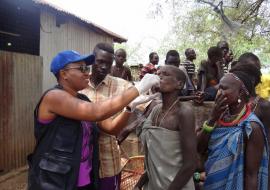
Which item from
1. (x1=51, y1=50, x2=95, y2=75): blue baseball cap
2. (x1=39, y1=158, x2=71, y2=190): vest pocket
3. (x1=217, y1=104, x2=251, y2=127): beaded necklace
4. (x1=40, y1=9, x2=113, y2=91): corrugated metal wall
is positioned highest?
(x1=40, y1=9, x2=113, y2=91): corrugated metal wall

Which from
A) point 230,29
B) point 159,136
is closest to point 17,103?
point 159,136

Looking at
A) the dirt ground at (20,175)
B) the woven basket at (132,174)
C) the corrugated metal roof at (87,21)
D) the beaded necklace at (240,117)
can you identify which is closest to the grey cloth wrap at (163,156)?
the beaded necklace at (240,117)

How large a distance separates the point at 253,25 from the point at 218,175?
1063 cm

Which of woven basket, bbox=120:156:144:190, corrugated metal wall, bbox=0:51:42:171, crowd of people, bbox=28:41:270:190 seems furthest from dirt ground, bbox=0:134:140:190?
crowd of people, bbox=28:41:270:190

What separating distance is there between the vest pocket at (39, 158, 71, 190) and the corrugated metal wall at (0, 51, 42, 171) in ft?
13.4

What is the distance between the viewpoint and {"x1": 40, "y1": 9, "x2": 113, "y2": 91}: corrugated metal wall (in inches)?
325

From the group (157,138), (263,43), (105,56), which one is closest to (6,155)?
(105,56)

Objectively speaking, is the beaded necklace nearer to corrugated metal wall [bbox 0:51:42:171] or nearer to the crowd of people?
the crowd of people

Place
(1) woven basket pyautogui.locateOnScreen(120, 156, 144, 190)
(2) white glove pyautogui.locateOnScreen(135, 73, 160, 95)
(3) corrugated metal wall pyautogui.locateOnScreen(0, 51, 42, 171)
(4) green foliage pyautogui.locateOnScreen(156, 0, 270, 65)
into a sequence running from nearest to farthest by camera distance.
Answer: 1. (2) white glove pyautogui.locateOnScreen(135, 73, 160, 95)
2. (1) woven basket pyautogui.locateOnScreen(120, 156, 144, 190)
3. (3) corrugated metal wall pyautogui.locateOnScreen(0, 51, 42, 171)
4. (4) green foliage pyautogui.locateOnScreen(156, 0, 270, 65)

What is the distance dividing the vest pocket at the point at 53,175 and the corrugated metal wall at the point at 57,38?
6203 mm

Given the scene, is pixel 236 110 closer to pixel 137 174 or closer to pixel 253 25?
pixel 137 174

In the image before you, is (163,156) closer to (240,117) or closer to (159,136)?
(159,136)

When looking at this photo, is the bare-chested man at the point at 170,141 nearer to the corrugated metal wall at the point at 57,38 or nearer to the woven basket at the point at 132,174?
the woven basket at the point at 132,174

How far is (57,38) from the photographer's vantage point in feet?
29.2
